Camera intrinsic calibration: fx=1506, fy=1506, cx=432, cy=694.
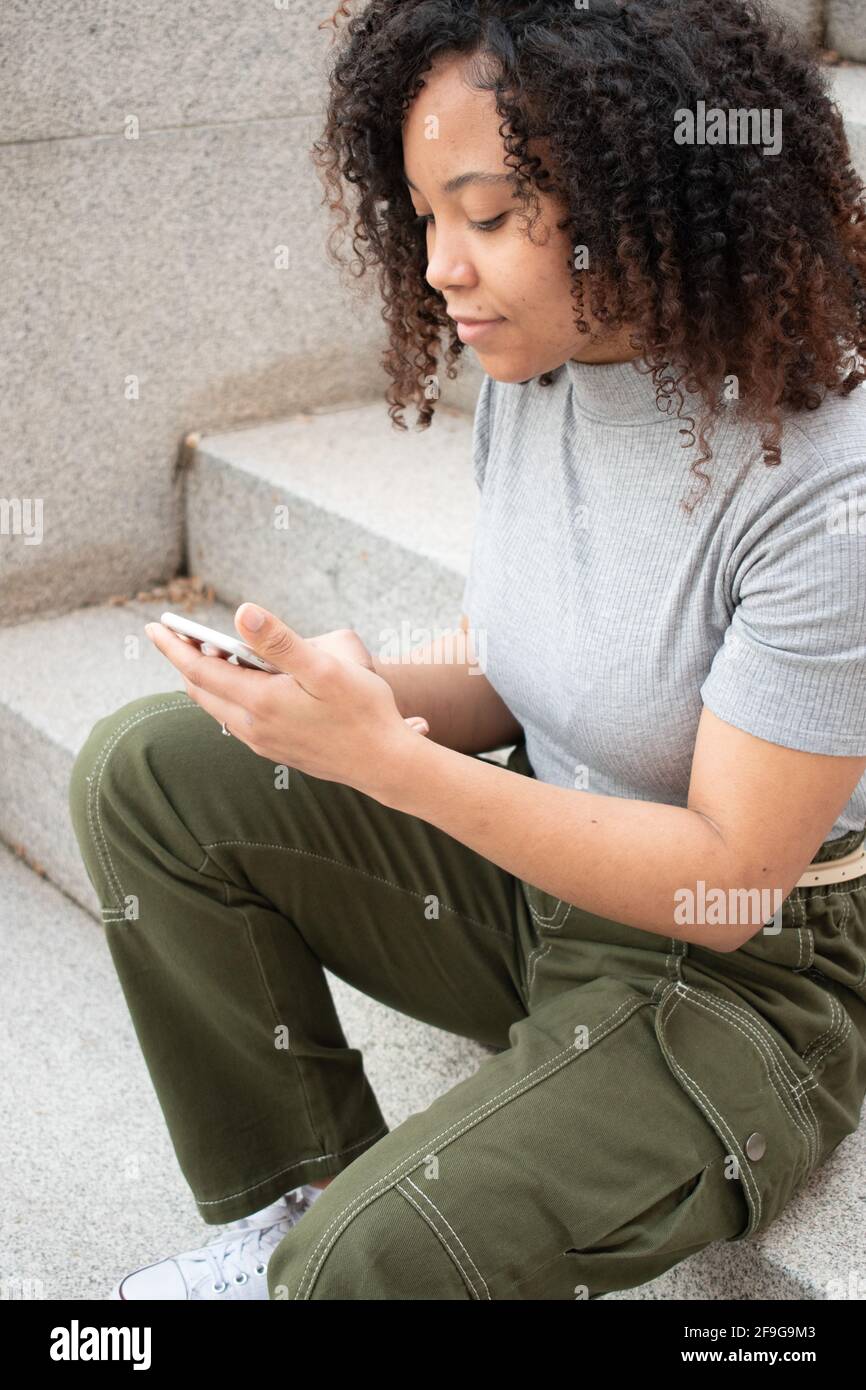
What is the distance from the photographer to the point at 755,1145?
53.2 inches

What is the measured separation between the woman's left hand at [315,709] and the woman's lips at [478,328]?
13.1 inches

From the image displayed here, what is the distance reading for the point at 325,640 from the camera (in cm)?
163

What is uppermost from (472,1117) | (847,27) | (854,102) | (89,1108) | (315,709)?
(847,27)

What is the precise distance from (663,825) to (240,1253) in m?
0.72

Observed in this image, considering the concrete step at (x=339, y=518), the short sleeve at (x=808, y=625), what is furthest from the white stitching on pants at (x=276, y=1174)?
the concrete step at (x=339, y=518)

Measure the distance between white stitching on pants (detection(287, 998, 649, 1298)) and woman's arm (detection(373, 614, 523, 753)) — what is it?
456 mm

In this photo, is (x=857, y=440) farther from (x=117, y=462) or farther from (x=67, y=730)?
(x=117, y=462)

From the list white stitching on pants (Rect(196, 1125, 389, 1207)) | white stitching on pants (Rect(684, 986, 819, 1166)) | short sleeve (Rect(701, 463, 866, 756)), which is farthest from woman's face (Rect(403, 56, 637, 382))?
white stitching on pants (Rect(196, 1125, 389, 1207))

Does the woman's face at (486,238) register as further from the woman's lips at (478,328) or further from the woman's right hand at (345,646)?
the woman's right hand at (345,646)

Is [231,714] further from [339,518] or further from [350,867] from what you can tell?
[339,518]

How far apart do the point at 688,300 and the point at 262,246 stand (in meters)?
1.66

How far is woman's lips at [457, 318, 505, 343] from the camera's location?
1404mm

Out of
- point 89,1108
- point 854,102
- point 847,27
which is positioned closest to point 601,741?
point 89,1108

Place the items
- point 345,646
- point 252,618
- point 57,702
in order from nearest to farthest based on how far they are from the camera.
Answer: point 252,618 → point 345,646 → point 57,702
